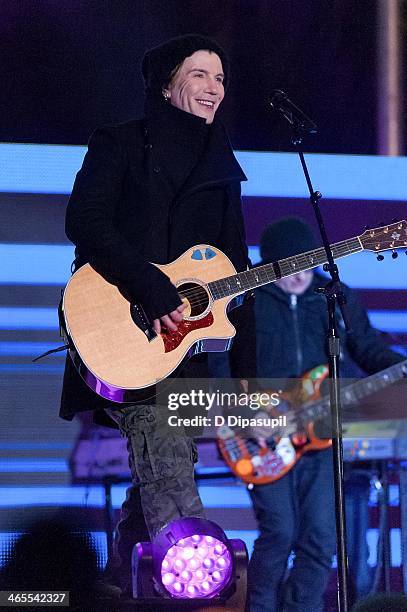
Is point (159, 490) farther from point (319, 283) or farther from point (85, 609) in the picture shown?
point (319, 283)

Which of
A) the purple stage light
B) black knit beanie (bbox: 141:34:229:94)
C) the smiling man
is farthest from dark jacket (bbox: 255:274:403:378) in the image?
the purple stage light

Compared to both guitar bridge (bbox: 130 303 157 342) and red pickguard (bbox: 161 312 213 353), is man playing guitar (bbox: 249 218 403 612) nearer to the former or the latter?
red pickguard (bbox: 161 312 213 353)

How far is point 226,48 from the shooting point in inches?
160

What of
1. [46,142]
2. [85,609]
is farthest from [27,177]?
[85,609]

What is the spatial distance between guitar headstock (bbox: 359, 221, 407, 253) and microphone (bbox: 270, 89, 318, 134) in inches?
18.7

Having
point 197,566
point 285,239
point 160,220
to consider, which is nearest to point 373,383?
point 285,239

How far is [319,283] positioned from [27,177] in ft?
4.08

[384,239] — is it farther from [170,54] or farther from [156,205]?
[170,54]

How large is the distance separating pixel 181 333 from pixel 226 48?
144 cm

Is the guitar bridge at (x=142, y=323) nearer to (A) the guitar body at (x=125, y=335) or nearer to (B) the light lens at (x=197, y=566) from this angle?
(A) the guitar body at (x=125, y=335)

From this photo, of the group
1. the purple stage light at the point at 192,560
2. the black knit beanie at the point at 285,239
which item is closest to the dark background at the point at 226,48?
the black knit beanie at the point at 285,239

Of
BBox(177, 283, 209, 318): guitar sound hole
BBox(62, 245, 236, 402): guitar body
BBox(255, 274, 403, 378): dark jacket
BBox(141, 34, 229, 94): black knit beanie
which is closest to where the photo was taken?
BBox(62, 245, 236, 402): guitar body

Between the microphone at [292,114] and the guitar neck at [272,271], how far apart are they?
0.45 m

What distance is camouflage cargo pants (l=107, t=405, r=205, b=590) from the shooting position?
118 inches
